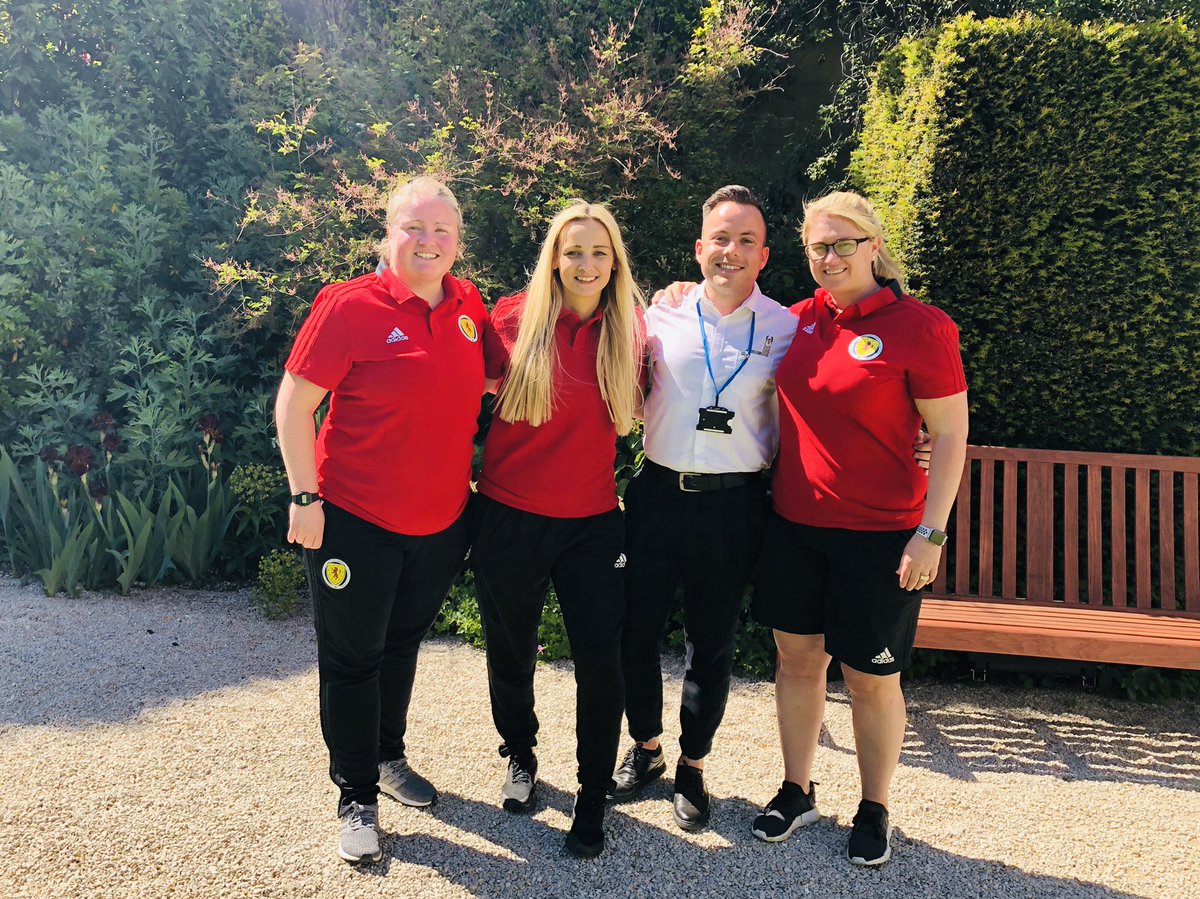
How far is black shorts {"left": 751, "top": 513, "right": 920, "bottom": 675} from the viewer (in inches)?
107

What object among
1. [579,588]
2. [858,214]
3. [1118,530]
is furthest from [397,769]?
[1118,530]

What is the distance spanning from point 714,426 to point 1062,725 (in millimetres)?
2619

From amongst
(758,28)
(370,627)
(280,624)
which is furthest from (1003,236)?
(280,624)

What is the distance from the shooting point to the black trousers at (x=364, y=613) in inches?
106

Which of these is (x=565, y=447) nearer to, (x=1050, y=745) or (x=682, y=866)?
(x=682, y=866)

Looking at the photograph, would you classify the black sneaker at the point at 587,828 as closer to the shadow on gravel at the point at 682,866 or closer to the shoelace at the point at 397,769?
the shadow on gravel at the point at 682,866

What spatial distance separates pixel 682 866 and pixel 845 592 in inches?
40.9

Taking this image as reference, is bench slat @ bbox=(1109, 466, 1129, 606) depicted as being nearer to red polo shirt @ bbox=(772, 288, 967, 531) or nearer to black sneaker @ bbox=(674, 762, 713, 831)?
red polo shirt @ bbox=(772, 288, 967, 531)

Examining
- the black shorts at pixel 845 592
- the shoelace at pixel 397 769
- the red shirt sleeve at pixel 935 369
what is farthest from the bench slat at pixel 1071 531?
the shoelace at pixel 397 769

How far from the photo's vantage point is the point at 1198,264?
14.3 feet

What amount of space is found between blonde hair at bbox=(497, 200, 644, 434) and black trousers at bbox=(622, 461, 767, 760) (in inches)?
12.9

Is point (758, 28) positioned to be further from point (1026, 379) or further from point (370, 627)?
point (370, 627)

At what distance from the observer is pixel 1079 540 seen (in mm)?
4578

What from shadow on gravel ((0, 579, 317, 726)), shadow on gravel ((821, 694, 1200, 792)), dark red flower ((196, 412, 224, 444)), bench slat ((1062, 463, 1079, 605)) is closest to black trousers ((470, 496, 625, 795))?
shadow on gravel ((821, 694, 1200, 792))
